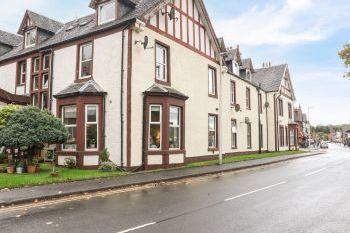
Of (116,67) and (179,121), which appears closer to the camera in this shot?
(116,67)

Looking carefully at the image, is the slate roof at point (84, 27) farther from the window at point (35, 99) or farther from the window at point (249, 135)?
the window at point (249, 135)

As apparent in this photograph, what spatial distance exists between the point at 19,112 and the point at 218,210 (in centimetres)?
1151

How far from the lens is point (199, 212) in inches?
328

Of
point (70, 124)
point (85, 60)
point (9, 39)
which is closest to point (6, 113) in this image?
point (70, 124)

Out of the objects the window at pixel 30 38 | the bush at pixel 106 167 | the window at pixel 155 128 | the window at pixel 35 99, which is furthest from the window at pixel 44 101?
the window at pixel 155 128

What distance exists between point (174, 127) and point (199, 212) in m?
12.3

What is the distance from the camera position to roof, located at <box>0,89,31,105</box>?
72.1 feet

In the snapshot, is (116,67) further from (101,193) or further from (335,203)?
(335,203)

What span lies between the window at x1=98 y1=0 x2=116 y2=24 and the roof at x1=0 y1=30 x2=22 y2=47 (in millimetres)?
12547

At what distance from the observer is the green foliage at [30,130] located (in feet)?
50.2

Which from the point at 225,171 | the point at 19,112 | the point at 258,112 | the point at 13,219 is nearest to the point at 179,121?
the point at 225,171

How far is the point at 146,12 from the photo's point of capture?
19.1 meters

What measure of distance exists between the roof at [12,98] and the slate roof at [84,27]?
3330mm

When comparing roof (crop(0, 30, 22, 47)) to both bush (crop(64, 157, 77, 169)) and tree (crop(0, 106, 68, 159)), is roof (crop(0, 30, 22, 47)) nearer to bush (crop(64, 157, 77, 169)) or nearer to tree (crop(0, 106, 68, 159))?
tree (crop(0, 106, 68, 159))
